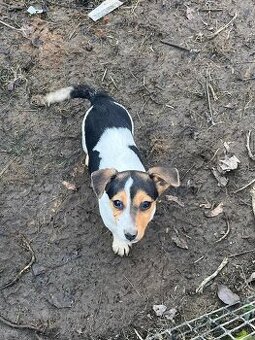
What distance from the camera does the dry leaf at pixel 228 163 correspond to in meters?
A: 5.87

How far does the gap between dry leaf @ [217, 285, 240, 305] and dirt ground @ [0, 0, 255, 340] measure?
0.06 meters

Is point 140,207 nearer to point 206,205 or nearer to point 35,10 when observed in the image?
point 206,205

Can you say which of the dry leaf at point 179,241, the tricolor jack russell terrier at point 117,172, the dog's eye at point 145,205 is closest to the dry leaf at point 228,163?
the dry leaf at point 179,241

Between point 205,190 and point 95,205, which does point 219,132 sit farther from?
point 95,205

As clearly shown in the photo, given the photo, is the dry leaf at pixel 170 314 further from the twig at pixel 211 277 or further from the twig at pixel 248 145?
the twig at pixel 248 145

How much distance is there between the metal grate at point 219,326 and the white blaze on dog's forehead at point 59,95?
238 cm

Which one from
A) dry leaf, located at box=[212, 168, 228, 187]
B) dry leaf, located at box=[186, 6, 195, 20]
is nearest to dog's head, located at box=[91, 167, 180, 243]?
dry leaf, located at box=[212, 168, 228, 187]

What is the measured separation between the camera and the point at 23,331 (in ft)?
16.6

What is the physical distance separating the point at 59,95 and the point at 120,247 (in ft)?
5.23

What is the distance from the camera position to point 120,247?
5.40m

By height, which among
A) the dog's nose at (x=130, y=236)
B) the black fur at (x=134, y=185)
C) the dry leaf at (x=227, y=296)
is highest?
the black fur at (x=134, y=185)

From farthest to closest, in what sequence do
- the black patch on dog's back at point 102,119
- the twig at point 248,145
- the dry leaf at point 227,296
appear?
the twig at point 248,145
the black patch on dog's back at point 102,119
the dry leaf at point 227,296

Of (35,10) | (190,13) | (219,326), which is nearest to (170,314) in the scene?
(219,326)

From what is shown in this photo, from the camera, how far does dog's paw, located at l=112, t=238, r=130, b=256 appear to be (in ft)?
17.7
